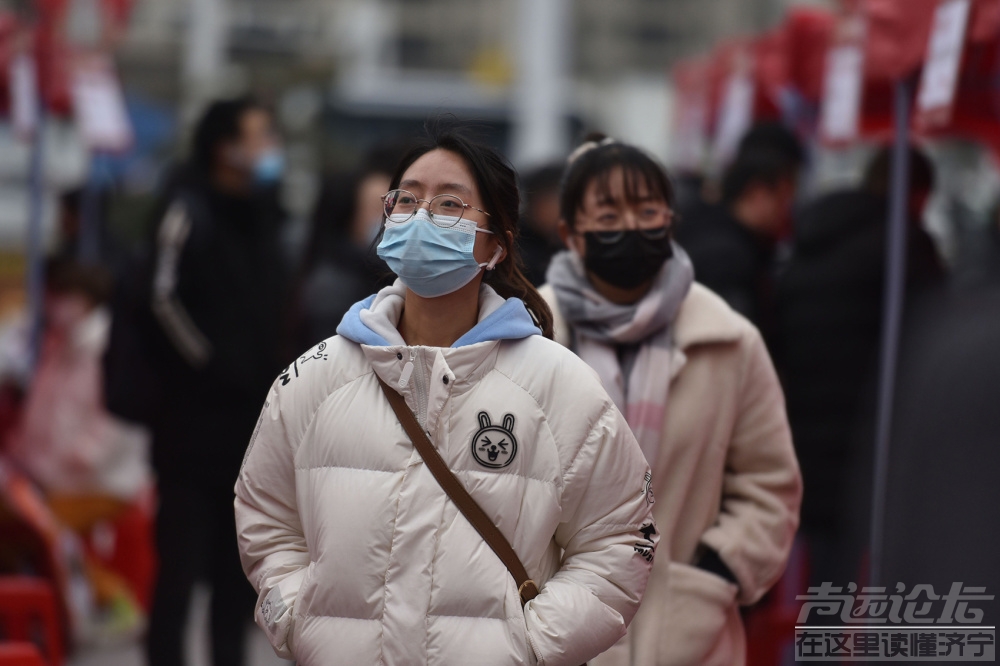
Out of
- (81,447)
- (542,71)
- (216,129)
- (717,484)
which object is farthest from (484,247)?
(542,71)

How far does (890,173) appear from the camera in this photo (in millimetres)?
5828

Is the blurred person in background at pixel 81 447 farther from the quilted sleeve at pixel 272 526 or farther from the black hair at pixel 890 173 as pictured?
the quilted sleeve at pixel 272 526

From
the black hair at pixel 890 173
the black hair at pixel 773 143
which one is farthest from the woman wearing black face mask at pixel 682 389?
the black hair at pixel 773 143

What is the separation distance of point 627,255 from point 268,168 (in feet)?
8.69

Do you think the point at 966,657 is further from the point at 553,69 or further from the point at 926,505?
the point at 553,69

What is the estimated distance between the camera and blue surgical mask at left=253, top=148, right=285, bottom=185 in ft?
18.9

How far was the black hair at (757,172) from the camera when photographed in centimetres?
636

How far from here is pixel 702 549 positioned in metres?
3.61

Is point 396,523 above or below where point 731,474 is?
above

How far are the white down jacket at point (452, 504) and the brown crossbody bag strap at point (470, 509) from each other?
0.01 meters

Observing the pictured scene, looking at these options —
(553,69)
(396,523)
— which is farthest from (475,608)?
(553,69)

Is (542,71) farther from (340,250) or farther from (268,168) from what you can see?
(340,250)

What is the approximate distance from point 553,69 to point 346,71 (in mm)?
30526

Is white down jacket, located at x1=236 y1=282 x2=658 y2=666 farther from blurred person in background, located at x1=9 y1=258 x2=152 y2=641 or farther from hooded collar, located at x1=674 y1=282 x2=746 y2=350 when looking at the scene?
blurred person in background, located at x1=9 y1=258 x2=152 y2=641
